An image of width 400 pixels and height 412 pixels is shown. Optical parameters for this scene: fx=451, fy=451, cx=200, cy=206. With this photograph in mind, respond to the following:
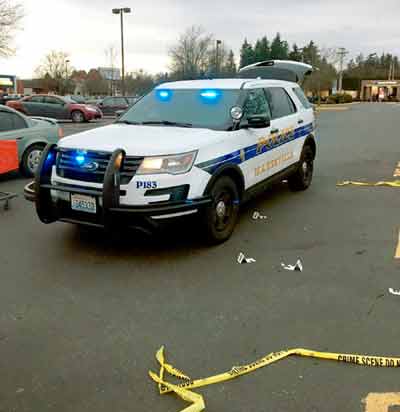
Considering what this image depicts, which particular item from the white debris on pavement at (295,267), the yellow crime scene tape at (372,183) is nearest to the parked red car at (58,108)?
the yellow crime scene tape at (372,183)

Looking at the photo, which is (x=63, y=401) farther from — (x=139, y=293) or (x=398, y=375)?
(x=398, y=375)

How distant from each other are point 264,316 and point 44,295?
1.93 metres

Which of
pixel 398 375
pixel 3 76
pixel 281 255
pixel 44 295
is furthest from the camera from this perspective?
pixel 3 76

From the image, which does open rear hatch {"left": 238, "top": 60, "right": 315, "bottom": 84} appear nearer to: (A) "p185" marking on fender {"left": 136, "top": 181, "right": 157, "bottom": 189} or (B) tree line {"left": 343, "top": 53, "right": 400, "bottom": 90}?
(A) "p185" marking on fender {"left": 136, "top": 181, "right": 157, "bottom": 189}

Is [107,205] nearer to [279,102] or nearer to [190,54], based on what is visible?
[279,102]

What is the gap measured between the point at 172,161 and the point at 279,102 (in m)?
2.85

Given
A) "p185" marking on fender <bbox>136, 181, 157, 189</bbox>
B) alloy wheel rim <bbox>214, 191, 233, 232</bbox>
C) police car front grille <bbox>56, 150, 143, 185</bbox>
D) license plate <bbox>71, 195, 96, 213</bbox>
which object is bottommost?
alloy wheel rim <bbox>214, 191, 233, 232</bbox>

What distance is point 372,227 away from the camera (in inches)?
230

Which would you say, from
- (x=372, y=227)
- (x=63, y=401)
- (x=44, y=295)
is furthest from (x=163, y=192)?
(x=372, y=227)

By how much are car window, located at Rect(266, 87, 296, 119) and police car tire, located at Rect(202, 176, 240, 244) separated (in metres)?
1.69

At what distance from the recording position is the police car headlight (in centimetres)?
443

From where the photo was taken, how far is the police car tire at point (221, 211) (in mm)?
4855

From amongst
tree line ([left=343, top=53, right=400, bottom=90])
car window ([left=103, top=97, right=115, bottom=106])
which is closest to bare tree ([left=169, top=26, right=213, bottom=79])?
car window ([left=103, top=97, right=115, bottom=106])

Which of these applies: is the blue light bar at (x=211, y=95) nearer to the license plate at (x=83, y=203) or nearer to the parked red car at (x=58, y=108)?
the license plate at (x=83, y=203)
